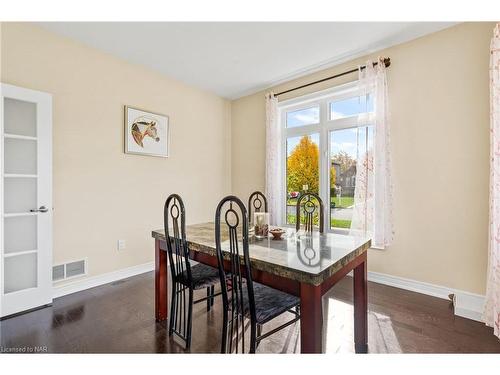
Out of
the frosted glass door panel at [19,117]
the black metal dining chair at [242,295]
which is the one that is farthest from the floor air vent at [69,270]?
the black metal dining chair at [242,295]

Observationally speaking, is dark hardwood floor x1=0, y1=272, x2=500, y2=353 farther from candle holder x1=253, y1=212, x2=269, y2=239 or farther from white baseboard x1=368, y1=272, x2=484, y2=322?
candle holder x1=253, y1=212, x2=269, y2=239

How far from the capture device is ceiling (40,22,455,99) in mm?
2348

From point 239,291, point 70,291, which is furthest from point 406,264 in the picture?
point 70,291

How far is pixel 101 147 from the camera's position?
9.19 ft

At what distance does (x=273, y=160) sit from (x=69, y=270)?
276 cm

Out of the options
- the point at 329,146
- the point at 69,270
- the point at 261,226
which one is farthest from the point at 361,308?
the point at 69,270

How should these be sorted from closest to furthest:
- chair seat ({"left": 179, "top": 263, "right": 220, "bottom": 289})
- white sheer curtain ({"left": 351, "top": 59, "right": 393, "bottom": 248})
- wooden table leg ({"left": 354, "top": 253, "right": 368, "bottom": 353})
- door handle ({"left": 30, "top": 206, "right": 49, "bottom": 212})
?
wooden table leg ({"left": 354, "top": 253, "right": 368, "bottom": 353}) < chair seat ({"left": 179, "top": 263, "right": 220, "bottom": 289}) < door handle ({"left": 30, "top": 206, "right": 49, "bottom": 212}) < white sheer curtain ({"left": 351, "top": 59, "right": 393, "bottom": 248})

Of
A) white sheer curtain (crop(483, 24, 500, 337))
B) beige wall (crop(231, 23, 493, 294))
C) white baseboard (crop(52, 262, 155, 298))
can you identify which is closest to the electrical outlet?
white baseboard (crop(52, 262, 155, 298))

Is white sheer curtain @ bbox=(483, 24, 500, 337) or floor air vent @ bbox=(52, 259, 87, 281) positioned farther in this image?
floor air vent @ bbox=(52, 259, 87, 281)

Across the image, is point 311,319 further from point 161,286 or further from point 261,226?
point 161,286

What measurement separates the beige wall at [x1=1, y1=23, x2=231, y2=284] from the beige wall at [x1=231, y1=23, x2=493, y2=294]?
2.64m

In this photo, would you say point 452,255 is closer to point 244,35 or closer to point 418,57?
point 418,57

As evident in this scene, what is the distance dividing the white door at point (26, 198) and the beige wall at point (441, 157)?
337cm
